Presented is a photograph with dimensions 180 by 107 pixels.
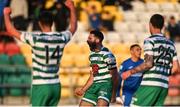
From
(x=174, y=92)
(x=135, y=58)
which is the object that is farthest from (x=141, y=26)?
(x=135, y=58)

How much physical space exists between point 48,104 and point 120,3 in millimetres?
13943

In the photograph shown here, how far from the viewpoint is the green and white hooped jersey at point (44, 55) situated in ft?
29.3

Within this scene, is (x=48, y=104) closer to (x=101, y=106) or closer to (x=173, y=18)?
(x=101, y=106)

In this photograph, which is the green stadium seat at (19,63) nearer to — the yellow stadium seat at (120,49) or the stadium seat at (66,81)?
the stadium seat at (66,81)

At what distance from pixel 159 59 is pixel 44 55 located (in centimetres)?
154

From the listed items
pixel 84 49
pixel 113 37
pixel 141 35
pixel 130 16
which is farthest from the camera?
pixel 130 16

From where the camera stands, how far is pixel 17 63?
18.5m

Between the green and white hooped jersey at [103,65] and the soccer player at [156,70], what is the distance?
0.67m

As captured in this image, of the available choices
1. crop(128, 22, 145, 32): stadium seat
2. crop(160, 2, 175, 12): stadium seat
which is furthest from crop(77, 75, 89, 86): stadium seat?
crop(160, 2, 175, 12): stadium seat

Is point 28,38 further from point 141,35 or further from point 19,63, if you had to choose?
point 141,35

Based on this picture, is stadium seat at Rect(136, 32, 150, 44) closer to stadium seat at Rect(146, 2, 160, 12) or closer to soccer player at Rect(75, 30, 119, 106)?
stadium seat at Rect(146, 2, 160, 12)

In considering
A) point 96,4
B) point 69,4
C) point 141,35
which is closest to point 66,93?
point 141,35

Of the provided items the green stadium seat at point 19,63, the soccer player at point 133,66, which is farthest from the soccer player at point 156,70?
the green stadium seat at point 19,63

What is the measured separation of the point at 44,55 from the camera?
29.3 ft
